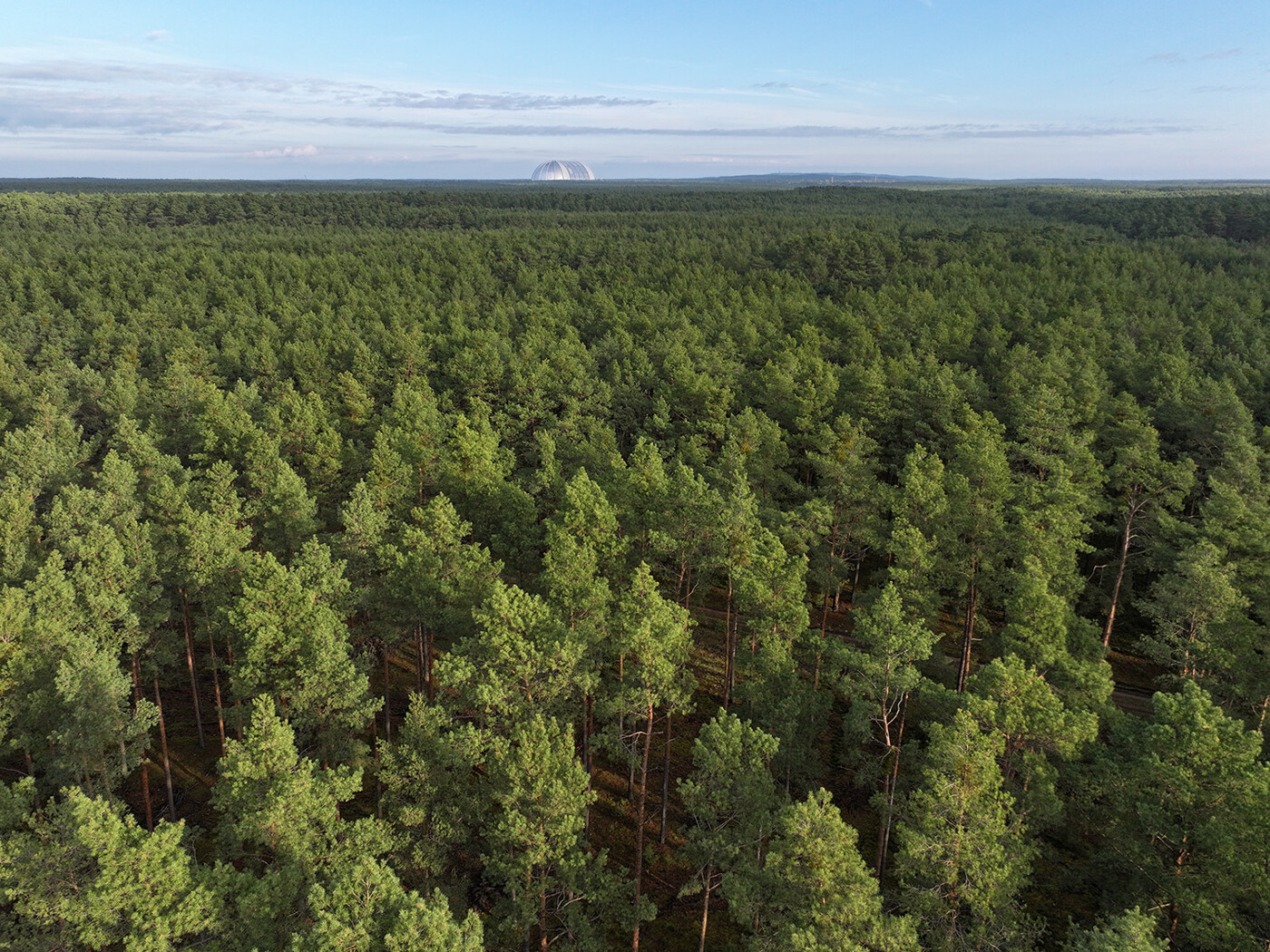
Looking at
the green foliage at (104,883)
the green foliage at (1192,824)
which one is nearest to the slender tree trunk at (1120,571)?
the green foliage at (1192,824)

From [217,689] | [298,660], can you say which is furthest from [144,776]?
[298,660]

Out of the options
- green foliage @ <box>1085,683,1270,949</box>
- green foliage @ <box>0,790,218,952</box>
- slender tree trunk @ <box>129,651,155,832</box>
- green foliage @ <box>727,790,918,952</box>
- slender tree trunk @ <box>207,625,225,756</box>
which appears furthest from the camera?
slender tree trunk @ <box>129,651,155,832</box>

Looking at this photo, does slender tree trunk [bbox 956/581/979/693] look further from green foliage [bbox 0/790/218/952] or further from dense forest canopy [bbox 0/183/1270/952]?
green foliage [bbox 0/790/218/952]

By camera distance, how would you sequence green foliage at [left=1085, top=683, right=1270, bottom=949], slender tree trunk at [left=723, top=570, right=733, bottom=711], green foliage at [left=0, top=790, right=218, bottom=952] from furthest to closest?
slender tree trunk at [left=723, top=570, right=733, bottom=711]
green foliage at [left=1085, top=683, right=1270, bottom=949]
green foliage at [left=0, top=790, right=218, bottom=952]

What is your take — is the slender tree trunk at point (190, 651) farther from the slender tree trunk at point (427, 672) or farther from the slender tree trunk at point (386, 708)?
the slender tree trunk at point (427, 672)

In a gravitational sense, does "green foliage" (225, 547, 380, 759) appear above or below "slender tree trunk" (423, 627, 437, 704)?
above

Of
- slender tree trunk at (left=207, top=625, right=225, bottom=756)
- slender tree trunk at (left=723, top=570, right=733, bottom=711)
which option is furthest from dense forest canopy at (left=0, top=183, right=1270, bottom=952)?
slender tree trunk at (left=723, top=570, right=733, bottom=711)

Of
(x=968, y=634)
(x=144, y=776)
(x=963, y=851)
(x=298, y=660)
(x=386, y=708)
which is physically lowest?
(x=144, y=776)

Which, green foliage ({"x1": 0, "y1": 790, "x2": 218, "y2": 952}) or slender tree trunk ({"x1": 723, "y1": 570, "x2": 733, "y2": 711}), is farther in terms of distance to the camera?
slender tree trunk ({"x1": 723, "y1": 570, "x2": 733, "y2": 711})

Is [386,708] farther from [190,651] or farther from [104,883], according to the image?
[104,883]
